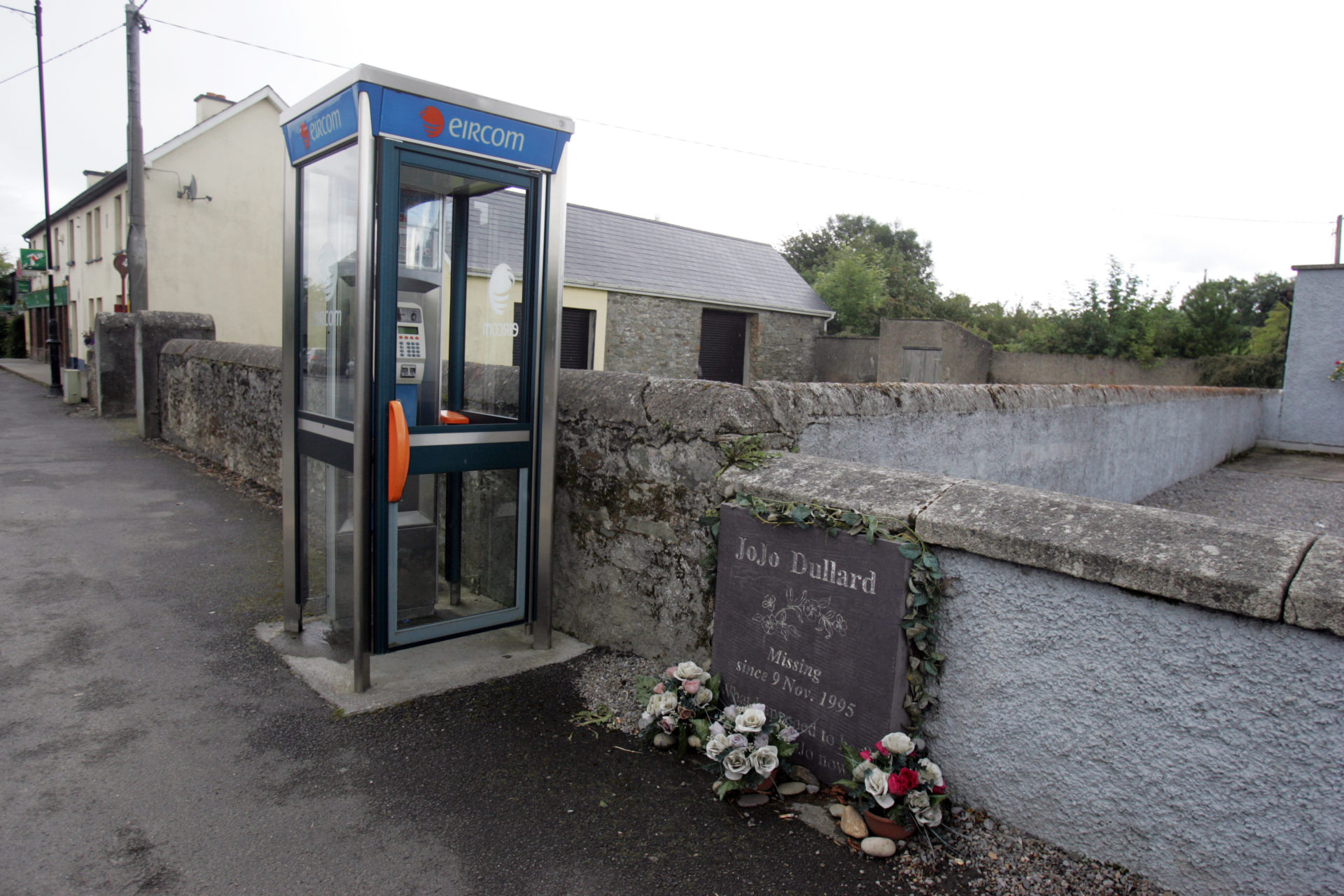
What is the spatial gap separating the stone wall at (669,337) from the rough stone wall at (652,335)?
0.6 inches

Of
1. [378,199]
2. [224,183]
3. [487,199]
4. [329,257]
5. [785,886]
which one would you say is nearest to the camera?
[785,886]

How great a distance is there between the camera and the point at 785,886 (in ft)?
7.61

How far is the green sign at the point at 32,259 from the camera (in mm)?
23734

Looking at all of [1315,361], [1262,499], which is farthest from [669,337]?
[1315,361]

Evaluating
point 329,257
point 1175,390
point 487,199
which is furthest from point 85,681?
point 1175,390

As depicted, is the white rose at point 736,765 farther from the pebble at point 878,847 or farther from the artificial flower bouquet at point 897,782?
the pebble at point 878,847

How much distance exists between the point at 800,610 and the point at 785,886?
865mm

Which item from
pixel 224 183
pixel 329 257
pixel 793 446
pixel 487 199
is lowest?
pixel 793 446

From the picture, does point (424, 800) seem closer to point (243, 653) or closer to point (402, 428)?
point (402, 428)

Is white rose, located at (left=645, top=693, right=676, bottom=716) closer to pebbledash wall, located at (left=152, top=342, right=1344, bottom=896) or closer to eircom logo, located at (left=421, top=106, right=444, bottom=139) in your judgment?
pebbledash wall, located at (left=152, top=342, right=1344, bottom=896)

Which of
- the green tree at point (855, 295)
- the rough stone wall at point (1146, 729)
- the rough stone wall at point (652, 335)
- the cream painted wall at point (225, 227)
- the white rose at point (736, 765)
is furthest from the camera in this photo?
the green tree at point (855, 295)

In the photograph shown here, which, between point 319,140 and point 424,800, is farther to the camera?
point 319,140

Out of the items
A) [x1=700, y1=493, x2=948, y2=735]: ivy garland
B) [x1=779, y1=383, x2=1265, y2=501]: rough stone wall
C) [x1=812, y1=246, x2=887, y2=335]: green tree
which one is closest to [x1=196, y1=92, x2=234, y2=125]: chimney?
[x1=812, y1=246, x2=887, y2=335]: green tree

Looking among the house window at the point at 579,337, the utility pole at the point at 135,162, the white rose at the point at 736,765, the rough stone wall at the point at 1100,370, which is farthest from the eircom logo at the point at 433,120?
the rough stone wall at the point at 1100,370
